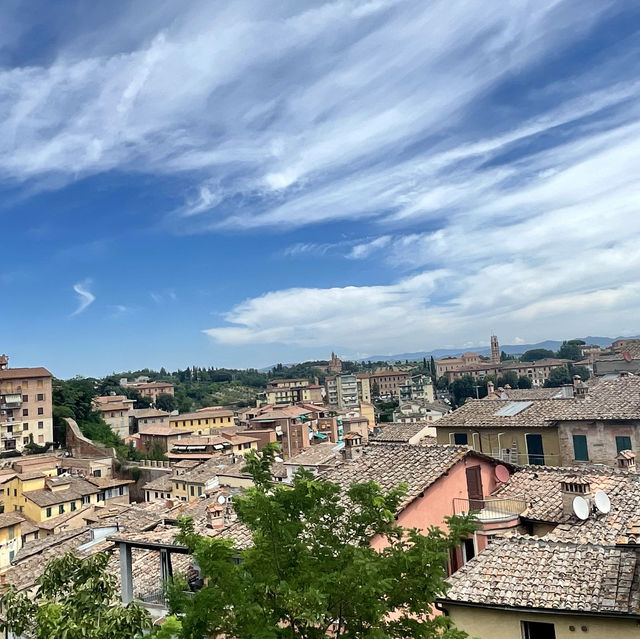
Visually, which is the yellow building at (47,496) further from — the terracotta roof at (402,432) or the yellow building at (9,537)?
the terracotta roof at (402,432)

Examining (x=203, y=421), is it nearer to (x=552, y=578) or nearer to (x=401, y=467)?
(x=401, y=467)

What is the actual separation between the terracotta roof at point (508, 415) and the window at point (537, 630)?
18.0m

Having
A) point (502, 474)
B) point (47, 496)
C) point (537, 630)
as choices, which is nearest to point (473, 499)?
point (502, 474)

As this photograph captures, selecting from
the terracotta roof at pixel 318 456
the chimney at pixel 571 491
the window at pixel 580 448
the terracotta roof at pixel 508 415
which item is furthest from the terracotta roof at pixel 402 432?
the chimney at pixel 571 491

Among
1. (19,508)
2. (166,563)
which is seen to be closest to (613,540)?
(166,563)

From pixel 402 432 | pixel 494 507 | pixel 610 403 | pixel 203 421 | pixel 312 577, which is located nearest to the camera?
pixel 312 577

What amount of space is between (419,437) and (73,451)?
54827 millimetres

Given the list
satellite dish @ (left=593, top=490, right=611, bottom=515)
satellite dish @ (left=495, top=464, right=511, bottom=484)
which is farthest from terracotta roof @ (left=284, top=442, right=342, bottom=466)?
satellite dish @ (left=593, top=490, right=611, bottom=515)

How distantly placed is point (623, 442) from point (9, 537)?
44.7 m

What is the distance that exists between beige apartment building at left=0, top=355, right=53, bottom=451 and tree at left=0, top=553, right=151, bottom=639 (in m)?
78.2

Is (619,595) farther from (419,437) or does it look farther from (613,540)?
(419,437)

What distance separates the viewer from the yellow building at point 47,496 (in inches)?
2008

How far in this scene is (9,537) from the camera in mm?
44281

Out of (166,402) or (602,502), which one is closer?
(602,502)
